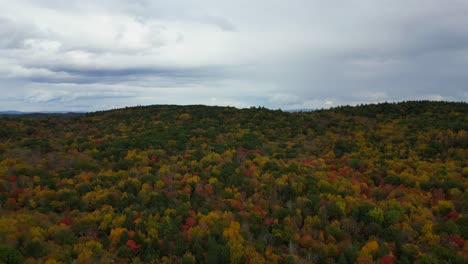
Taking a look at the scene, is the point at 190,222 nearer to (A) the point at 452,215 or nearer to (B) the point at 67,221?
(B) the point at 67,221

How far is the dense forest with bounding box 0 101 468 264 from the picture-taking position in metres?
8.62

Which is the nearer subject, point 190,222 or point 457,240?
point 457,240

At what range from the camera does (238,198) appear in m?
12.3

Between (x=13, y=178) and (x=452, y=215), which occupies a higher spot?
(x=13, y=178)

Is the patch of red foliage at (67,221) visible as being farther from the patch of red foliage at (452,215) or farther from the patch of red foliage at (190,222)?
the patch of red foliage at (452,215)

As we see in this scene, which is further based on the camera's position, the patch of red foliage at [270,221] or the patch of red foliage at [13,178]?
the patch of red foliage at [13,178]

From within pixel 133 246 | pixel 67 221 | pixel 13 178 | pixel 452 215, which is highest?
pixel 13 178

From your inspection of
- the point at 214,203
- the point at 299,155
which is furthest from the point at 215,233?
the point at 299,155

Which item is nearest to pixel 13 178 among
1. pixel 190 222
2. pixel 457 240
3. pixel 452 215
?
pixel 190 222

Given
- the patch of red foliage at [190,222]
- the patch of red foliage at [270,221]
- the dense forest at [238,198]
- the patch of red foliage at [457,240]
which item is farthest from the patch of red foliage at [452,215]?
the patch of red foliage at [190,222]

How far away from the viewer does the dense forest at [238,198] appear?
→ 8.62 m

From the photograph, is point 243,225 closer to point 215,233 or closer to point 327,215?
point 215,233

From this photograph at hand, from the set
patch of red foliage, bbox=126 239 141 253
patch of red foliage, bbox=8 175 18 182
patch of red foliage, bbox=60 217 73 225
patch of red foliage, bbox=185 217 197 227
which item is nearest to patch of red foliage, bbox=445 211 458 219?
patch of red foliage, bbox=185 217 197 227

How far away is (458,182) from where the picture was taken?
1312 centimetres
